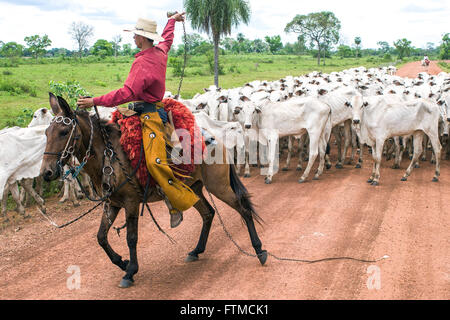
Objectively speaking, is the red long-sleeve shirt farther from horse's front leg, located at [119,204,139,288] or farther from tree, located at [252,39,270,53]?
tree, located at [252,39,270,53]

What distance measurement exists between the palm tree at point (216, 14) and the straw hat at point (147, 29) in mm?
15559

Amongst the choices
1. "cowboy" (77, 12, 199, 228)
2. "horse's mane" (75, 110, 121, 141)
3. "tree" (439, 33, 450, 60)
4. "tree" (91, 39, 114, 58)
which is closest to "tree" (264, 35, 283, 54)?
"tree" (439, 33, 450, 60)

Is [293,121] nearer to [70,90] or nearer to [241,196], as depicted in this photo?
[241,196]

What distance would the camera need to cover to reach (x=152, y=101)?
19.5 feet

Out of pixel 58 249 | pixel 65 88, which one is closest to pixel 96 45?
pixel 65 88

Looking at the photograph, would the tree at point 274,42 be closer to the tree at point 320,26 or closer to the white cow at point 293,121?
the tree at point 320,26

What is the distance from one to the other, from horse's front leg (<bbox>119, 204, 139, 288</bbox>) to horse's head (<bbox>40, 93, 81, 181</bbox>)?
102cm

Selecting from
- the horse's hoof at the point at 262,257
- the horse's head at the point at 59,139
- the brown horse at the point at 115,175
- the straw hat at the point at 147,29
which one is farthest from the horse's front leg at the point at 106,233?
the straw hat at the point at 147,29

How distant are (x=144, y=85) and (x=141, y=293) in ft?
8.43

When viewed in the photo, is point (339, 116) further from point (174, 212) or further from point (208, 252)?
point (174, 212)

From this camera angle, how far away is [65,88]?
1246 centimetres

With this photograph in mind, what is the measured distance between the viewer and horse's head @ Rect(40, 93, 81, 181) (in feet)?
17.6

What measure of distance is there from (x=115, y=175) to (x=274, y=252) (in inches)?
109

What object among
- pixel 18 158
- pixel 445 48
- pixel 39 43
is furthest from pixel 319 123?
pixel 445 48
